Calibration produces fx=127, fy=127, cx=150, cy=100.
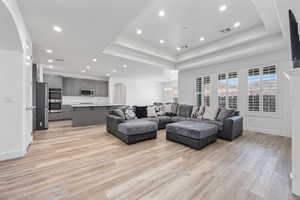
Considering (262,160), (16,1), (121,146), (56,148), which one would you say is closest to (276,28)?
(262,160)

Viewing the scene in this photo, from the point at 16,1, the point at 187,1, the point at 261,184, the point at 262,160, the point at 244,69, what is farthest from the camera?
the point at 244,69

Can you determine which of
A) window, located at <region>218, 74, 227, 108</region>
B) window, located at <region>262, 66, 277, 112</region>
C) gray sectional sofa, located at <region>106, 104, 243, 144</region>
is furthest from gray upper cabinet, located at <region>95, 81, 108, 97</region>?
window, located at <region>262, 66, 277, 112</region>

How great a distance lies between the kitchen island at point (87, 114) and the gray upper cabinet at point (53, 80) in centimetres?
257

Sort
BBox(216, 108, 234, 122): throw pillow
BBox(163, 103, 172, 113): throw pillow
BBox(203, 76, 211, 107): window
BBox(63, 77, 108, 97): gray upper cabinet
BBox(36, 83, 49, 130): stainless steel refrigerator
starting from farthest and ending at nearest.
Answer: BBox(63, 77, 108, 97): gray upper cabinet → BBox(203, 76, 211, 107): window → BBox(163, 103, 172, 113): throw pillow → BBox(36, 83, 49, 130): stainless steel refrigerator → BBox(216, 108, 234, 122): throw pillow

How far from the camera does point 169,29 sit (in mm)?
3721

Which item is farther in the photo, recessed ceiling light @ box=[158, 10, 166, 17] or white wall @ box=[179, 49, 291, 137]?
white wall @ box=[179, 49, 291, 137]

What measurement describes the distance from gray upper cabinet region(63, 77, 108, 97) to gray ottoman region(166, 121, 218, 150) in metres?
6.31

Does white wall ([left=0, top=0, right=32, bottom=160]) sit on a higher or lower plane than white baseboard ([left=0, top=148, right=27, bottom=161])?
higher

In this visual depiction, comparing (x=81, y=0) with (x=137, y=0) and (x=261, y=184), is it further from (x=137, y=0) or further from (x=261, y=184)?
(x=261, y=184)

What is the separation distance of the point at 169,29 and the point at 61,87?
650 cm

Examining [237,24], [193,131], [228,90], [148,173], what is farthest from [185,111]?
[148,173]

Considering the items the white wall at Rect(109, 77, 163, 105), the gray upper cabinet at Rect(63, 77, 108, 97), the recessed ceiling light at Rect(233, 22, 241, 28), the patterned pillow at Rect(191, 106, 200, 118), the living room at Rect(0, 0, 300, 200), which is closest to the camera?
the living room at Rect(0, 0, 300, 200)

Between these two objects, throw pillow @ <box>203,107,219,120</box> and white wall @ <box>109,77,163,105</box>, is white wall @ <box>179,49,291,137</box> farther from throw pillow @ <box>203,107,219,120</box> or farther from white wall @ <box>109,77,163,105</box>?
white wall @ <box>109,77,163,105</box>

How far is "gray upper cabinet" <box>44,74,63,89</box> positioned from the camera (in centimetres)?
667
